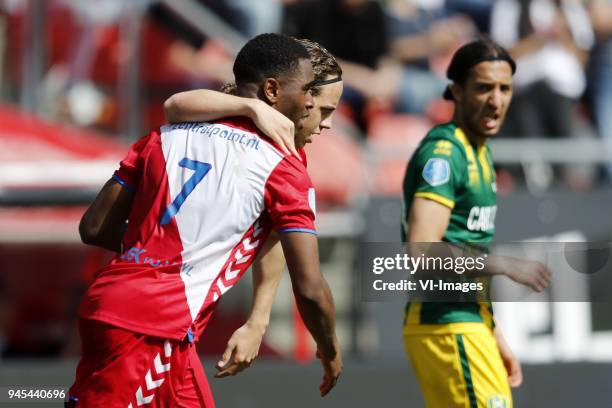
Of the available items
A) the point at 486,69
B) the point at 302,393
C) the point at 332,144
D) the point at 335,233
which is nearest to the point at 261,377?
the point at 302,393

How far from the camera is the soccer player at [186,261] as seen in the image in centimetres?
345

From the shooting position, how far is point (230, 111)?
3625 mm

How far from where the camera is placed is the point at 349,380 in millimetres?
8656

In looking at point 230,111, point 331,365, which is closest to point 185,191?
point 230,111

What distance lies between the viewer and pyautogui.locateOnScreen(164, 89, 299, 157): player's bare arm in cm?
354

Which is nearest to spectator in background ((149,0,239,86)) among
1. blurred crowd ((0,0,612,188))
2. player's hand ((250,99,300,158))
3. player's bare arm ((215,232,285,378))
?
blurred crowd ((0,0,612,188))

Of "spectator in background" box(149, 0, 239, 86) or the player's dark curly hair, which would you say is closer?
the player's dark curly hair

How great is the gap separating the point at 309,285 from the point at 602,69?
821 cm

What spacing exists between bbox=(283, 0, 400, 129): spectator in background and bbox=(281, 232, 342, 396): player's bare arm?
748 cm

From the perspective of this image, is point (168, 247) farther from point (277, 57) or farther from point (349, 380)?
point (349, 380)

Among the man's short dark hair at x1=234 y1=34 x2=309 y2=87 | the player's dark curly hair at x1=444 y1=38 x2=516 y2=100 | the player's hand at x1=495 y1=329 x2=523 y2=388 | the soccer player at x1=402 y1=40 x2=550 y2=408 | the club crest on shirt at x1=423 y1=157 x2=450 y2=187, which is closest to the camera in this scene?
the man's short dark hair at x1=234 y1=34 x2=309 y2=87

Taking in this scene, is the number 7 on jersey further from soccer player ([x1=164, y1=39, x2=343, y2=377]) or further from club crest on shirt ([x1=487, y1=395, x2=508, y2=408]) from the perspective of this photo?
club crest on shirt ([x1=487, y1=395, x2=508, y2=408])

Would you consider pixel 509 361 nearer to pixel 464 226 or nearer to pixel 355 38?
pixel 464 226

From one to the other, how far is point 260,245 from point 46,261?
7956 mm
